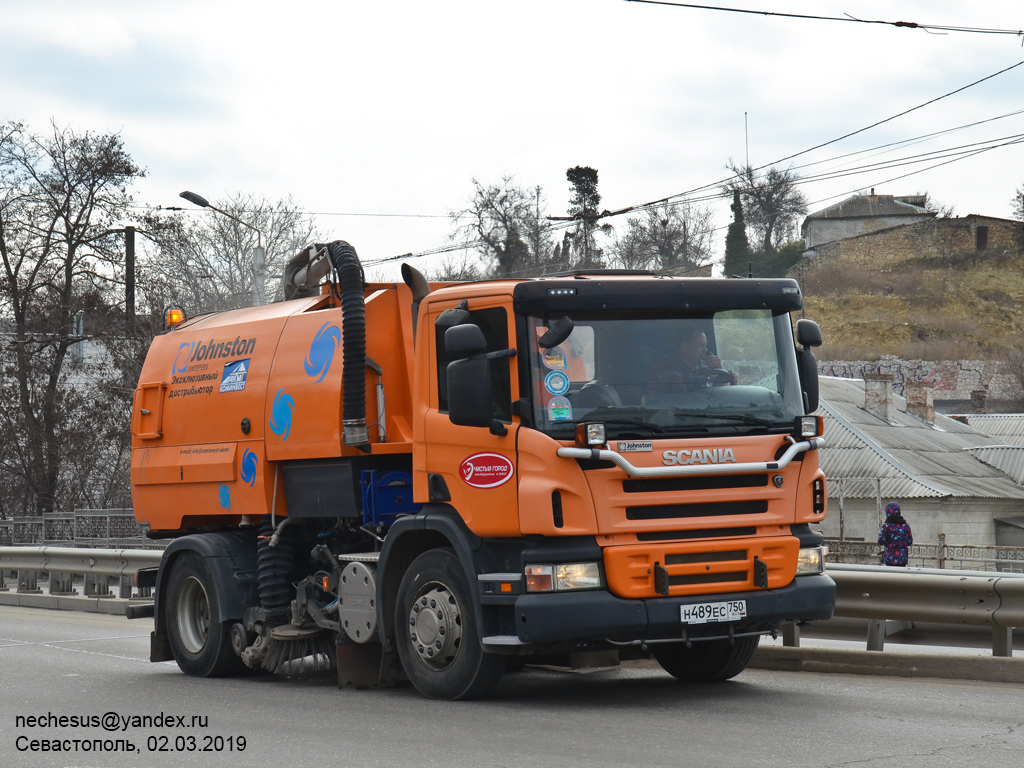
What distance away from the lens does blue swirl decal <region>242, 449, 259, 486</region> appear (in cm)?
1005

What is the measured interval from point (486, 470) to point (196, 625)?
4.35 m

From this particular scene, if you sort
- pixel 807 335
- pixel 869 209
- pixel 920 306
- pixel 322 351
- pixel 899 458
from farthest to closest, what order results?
1. pixel 869 209
2. pixel 920 306
3. pixel 899 458
4. pixel 322 351
5. pixel 807 335

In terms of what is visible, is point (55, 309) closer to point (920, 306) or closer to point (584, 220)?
point (584, 220)

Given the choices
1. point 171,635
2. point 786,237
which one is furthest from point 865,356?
point 171,635

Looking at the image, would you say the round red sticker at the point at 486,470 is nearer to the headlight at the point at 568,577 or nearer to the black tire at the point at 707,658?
the headlight at the point at 568,577

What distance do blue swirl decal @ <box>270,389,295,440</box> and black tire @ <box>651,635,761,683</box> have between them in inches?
126

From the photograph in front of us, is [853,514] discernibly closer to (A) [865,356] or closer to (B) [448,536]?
(B) [448,536]

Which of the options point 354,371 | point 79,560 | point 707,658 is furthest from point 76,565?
point 707,658

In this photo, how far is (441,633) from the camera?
8.04m

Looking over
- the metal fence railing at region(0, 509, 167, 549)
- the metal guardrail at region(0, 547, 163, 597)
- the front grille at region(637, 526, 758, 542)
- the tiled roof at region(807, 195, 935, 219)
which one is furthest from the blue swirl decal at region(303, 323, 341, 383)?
the tiled roof at region(807, 195, 935, 219)

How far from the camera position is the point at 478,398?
7.54 m

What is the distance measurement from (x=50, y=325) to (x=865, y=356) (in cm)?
6828

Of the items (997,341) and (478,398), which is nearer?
(478,398)

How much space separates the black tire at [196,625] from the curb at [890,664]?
423 centimetres
